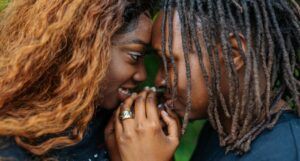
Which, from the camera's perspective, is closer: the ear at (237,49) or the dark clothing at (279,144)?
the dark clothing at (279,144)

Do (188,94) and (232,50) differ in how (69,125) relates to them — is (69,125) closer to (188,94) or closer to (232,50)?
(188,94)

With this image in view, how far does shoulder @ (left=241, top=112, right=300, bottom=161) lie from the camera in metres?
2.55

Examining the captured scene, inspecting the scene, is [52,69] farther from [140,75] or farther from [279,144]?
[279,144]

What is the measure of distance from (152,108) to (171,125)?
14 centimetres

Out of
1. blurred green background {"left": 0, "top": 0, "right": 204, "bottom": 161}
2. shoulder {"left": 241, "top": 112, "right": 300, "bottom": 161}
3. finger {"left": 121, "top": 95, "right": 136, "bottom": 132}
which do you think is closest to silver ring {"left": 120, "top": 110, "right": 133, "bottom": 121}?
finger {"left": 121, "top": 95, "right": 136, "bottom": 132}

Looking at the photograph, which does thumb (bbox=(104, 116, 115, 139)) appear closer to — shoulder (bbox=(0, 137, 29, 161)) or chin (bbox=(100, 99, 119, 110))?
chin (bbox=(100, 99, 119, 110))

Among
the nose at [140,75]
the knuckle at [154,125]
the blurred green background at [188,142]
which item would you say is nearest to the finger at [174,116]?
the knuckle at [154,125]

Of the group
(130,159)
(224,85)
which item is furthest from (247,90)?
(130,159)

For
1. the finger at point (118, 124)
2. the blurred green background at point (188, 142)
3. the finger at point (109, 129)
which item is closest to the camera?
the finger at point (118, 124)

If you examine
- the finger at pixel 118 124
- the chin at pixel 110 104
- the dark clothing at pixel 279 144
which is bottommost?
the dark clothing at pixel 279 144

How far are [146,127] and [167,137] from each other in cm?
13

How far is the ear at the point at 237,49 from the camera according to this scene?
2.67m

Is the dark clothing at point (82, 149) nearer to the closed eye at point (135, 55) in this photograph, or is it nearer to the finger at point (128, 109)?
the finger at point (128, 109)

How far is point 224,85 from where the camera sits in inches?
108
